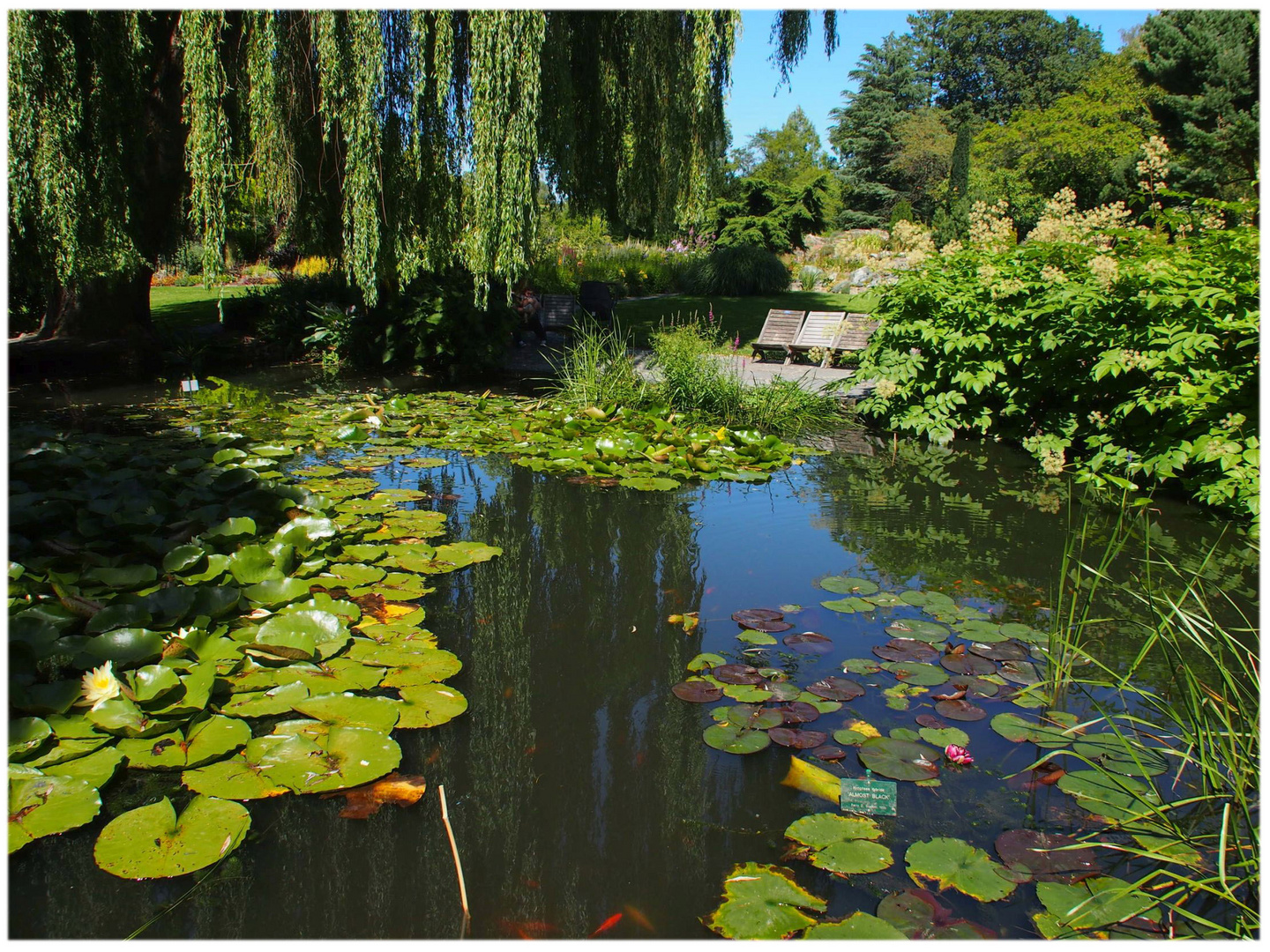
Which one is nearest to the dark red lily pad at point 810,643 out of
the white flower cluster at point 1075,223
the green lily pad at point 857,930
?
the green lily pad at point 857,930

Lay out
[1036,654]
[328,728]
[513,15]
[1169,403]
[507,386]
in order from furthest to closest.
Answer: [507,386]
[513,15]
[1169,403]
[1036,654]
[328,728]

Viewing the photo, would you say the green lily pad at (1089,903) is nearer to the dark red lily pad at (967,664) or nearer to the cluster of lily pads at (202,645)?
the dark red lily pad at (967,664)

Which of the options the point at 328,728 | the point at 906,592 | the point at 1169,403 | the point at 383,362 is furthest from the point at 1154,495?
the point at 383,362

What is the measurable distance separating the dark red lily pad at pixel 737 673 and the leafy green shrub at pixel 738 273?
1544cm

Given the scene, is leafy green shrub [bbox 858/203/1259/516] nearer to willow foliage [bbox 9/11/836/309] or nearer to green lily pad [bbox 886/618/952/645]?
green lily pad [bbox 886/618/952/645]

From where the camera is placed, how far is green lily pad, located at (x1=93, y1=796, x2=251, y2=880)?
73.1 inches

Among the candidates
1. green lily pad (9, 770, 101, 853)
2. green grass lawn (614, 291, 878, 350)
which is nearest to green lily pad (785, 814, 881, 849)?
green lily pad (9, 770, 101, 853)

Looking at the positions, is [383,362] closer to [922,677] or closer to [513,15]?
[513,15]

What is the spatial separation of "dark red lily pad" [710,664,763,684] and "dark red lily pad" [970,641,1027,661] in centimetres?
84

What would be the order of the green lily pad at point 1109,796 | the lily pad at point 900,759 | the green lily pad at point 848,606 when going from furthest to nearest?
the green lily pad at point 848,606 < the lily pad at point 900,759 < the green lily pad at point 1109,796

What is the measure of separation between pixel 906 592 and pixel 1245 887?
1824 mm

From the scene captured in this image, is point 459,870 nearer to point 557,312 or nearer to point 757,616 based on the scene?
point 757,616

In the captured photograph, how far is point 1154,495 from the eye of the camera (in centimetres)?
514

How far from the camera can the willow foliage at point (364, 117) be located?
6801 mm
